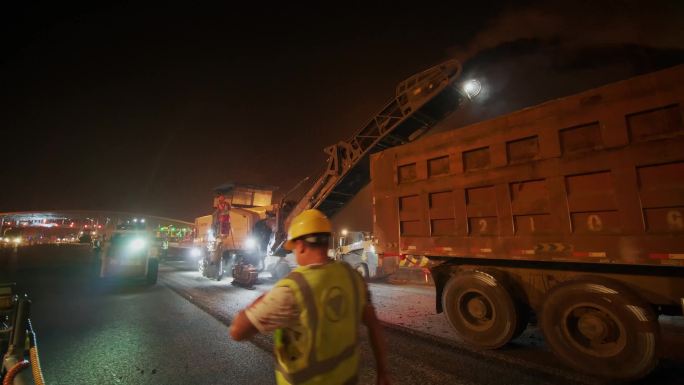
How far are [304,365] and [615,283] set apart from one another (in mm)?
4225

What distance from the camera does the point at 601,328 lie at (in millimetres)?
3889

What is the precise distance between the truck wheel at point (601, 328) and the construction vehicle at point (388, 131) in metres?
3.01

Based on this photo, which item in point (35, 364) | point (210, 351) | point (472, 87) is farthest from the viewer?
point (472, 87)

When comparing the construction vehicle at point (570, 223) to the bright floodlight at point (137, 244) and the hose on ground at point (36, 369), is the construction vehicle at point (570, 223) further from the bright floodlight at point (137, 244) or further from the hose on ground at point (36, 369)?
the bright floodlight at point (137, 244)

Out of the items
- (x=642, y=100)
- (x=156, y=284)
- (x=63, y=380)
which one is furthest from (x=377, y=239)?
(x=156, y=284)

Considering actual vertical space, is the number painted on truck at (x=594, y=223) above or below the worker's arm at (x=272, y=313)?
above

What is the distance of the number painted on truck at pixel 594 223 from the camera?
408 cm

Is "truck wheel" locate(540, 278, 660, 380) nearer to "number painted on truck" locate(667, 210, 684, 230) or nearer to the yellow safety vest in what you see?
"number painted on truck" locate(667, 210, 684, 230)

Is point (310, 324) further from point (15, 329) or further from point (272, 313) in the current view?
point (15, 329)

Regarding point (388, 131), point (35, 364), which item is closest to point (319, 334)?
point (35, 364)

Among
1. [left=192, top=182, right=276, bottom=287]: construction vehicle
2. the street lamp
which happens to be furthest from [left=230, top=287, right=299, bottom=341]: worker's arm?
[left=192, top=182, right=276, bottom=287]: construction vehicle

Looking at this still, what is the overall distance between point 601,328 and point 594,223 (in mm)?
1264

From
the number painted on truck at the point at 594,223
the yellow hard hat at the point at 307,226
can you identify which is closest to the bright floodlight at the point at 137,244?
the yellow hard hat at the point at 307,226

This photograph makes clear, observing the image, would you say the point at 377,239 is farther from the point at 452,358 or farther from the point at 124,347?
the point at 124,347
